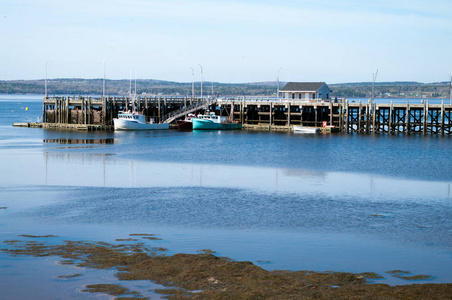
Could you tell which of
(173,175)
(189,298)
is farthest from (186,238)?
(173,175)

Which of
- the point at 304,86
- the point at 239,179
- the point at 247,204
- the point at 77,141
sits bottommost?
the point at 247,204

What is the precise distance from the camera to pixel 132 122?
8381 centimetres

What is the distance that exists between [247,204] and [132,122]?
187 feet

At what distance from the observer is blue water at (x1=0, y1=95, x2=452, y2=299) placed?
19603mm

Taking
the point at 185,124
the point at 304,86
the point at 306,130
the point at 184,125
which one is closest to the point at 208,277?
the point at 306,130

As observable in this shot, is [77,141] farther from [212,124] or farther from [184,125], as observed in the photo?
[184,125]

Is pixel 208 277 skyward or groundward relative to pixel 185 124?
groundward

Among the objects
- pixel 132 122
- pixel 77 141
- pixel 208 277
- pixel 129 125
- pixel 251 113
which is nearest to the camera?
pixel 208 277

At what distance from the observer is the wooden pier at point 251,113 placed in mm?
82500

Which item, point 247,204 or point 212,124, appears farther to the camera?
point 212,124

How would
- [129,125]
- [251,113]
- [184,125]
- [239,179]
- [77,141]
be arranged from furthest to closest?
1. [251,113]
2. [184,125]
3. [129,125]
4. [77,141]
5. [239,179]

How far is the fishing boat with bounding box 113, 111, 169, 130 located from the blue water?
26.2 m

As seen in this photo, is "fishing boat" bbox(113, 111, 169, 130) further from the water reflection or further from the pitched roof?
the water reflection

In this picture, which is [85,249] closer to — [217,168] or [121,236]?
[121,236]
